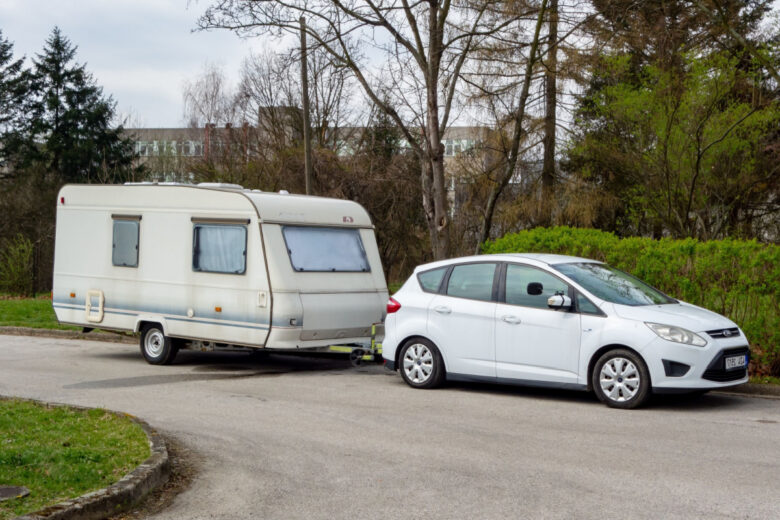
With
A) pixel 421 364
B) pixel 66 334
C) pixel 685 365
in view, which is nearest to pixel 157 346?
pixel 421 364

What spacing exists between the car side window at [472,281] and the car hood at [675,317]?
1.66 m

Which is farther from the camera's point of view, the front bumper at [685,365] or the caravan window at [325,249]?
the caravan window at [325,249]

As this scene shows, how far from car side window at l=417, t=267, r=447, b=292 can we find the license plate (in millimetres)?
3589

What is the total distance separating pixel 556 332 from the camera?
10398 millimetres

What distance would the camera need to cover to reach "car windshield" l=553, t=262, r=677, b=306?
34.6 feet

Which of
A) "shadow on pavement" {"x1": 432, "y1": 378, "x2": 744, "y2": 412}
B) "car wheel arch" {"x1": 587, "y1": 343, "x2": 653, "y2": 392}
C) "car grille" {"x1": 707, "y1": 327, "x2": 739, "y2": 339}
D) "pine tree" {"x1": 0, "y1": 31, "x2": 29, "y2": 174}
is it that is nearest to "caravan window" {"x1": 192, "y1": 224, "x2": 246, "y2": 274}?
"shadow on pavement" {"x1": 432, "y1": 378, "x2": 744, "y2": 412}

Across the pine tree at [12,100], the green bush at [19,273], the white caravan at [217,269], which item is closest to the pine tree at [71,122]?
the pine tree at [12,100]

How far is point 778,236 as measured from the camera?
29844 mm

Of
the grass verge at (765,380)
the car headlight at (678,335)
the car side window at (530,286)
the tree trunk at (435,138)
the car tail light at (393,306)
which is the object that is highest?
the tree trunk at (435,138)

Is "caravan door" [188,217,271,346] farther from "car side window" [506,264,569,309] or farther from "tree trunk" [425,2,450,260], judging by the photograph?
"tree trunk" [425,2,450,260]

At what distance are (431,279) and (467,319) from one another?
35.4 inches

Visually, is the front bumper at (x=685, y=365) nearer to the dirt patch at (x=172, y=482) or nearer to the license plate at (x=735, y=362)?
the license plate at (x=735, y=362)

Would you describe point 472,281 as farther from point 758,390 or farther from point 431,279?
point 758,390

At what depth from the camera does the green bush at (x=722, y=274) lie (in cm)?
1170
